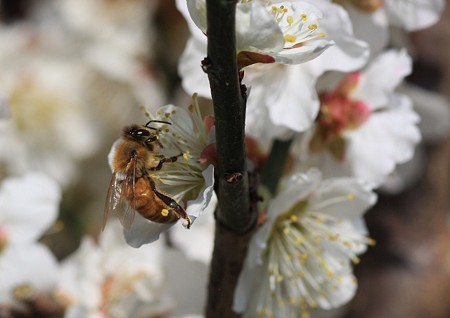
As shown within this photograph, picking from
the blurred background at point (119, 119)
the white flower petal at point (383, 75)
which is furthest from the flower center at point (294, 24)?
the blurred background at point (119, 119)

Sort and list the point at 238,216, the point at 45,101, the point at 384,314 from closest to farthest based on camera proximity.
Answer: the point at 238,216, the point at 384,314, the point at 45,101

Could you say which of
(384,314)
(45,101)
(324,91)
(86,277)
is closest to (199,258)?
(86,277)

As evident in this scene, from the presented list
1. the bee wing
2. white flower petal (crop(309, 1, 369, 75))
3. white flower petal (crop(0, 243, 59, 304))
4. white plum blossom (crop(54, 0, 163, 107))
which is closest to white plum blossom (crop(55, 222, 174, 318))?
white flower petal (crop(0, 243, 59, 304))

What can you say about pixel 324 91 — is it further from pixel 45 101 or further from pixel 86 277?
pixel 45 101

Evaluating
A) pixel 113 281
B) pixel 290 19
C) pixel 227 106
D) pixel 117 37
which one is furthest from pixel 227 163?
pixel 117 37

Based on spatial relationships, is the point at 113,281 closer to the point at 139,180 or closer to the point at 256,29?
the point at 139,180

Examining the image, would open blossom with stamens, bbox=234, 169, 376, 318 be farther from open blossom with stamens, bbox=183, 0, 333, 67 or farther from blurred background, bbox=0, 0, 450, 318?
blurred background, bbox=0, 0, 450, 318
